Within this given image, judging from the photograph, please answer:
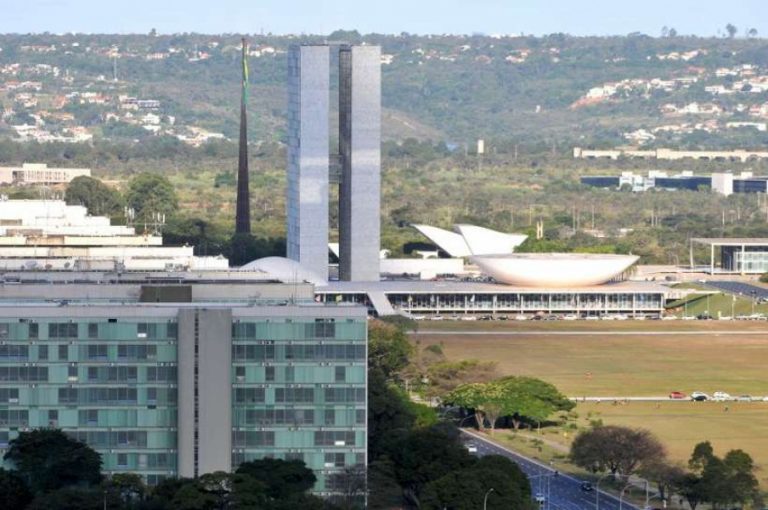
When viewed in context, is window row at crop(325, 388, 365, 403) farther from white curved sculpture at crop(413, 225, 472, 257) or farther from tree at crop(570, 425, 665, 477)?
Result: white curved sculpture at crop(413, 225, 472, 257)

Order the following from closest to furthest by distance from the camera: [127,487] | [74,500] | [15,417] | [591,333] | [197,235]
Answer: [74,500]
[127,487]
[15,417]
[591,333]
[197,235]

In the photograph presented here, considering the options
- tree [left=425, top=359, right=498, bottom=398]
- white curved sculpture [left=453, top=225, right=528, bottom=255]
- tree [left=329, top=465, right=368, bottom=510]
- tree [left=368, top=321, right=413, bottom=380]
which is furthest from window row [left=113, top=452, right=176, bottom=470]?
white curved sculpture [left=453, top=225, right=528, bottom=255]

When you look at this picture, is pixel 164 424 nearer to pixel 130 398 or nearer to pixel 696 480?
pixel 130 398

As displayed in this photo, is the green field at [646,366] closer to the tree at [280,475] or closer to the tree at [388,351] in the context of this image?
the tree at [388,351]

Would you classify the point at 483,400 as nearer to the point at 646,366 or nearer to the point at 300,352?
the point at 646,366

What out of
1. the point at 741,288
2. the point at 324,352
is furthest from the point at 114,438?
the point at 741,288
